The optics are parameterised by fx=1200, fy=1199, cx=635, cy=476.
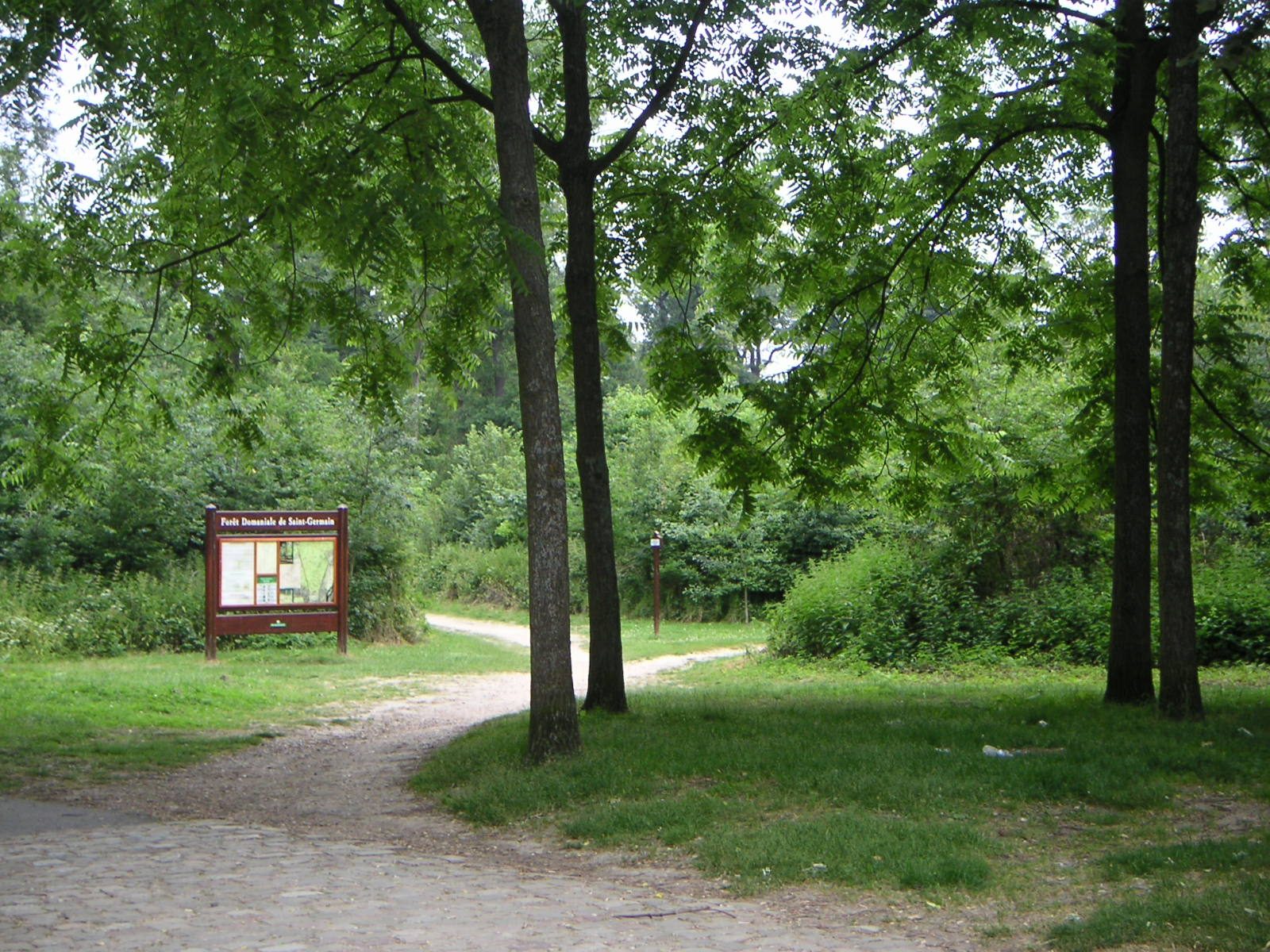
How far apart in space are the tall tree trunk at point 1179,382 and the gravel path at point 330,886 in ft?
20.1

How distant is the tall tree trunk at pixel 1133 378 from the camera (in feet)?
42.0

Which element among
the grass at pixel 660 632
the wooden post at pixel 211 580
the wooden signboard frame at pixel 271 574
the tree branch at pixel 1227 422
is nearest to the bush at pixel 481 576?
the grass at pixel 660 632

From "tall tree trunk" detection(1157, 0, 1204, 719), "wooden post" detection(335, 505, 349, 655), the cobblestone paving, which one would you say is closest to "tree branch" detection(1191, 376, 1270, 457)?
"tall tree trunk" detection(1157, 0, 1204, 719)

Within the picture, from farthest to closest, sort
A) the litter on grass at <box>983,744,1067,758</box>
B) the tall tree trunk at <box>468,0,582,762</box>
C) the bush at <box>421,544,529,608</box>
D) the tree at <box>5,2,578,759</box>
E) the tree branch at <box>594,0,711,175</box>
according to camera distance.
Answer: the bush at <box>421,544,529,608</box> → the tree branch at <box>594,0,711,175</box> → the tall tree trunk at <box>468,0,582,762</box> → the litter on grass at <box>983,744,1067,758</box> → the tree at <box>5,2,578,759</box>

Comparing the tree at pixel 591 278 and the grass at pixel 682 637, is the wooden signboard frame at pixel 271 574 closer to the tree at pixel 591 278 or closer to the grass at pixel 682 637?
the grass at pixel 682 637

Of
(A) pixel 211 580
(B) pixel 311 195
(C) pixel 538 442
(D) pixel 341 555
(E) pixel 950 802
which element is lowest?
(E) pixel 950 802

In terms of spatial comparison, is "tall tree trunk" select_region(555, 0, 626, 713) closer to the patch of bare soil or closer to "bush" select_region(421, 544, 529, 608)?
the patch of bare soil

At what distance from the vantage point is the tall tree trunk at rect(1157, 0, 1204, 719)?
11.1m

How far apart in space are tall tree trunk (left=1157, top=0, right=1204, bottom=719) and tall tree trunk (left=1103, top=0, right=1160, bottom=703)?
1433 millimetres

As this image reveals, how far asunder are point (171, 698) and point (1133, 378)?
12235 mm

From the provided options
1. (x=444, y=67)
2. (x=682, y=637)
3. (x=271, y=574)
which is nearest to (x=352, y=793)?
(x=444, y=67)

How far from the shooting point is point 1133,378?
42.2 ft

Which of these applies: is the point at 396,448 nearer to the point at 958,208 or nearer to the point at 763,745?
the point at 958,208

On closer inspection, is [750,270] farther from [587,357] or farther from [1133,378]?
[1133,378]
